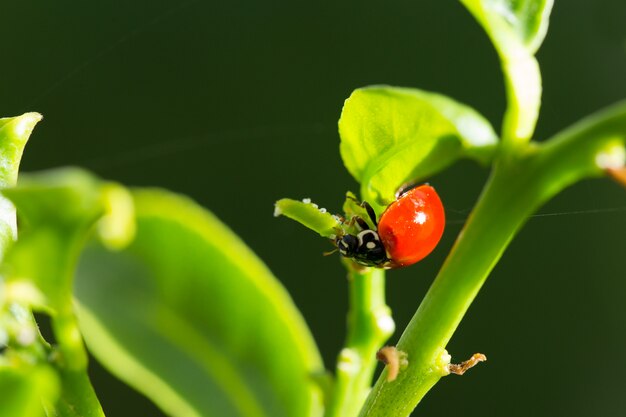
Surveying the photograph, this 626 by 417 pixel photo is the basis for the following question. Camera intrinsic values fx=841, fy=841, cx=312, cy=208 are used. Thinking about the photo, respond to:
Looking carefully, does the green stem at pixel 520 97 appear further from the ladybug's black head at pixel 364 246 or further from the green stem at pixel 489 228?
the ladybug's black head at pixel 364 246

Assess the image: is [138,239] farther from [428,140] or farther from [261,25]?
[261,25]

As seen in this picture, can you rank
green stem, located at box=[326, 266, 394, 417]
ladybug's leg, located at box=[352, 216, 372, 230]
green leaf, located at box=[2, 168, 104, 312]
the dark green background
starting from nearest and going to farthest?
1. green leaf, located at box=[2, 168, 104, 312]
2. green stem, located at box=[326, 266, 394, 417]
3. ladybug's leg, located at box=[352, 216, 372, 230]
4. the dark green background

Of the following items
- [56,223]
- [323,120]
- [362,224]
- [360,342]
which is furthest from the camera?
[323,120]

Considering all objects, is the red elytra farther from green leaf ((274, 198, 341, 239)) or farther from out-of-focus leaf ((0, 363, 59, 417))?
out-of-focus leaf ((0, 363, 59, 417))

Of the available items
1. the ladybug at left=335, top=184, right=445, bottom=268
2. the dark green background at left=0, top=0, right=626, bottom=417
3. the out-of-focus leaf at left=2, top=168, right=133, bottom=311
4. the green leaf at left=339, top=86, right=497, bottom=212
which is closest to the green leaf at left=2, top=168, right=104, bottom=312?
the out-of-focus leaf at left=2, top=168, right=133, bottom=311

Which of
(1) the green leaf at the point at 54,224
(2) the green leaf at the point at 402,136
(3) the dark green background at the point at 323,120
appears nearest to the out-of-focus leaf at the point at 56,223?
(1) the green leaf at the point at 54,224

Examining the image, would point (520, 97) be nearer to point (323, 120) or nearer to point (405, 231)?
point (405, 231)

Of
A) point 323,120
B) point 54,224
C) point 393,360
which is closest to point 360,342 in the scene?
point 393,360

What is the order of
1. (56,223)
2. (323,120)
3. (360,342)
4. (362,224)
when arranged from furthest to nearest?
(323,120)
(362,224)
(360,342)
(56,223)

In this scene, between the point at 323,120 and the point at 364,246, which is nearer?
Answer: the point at 364,246
